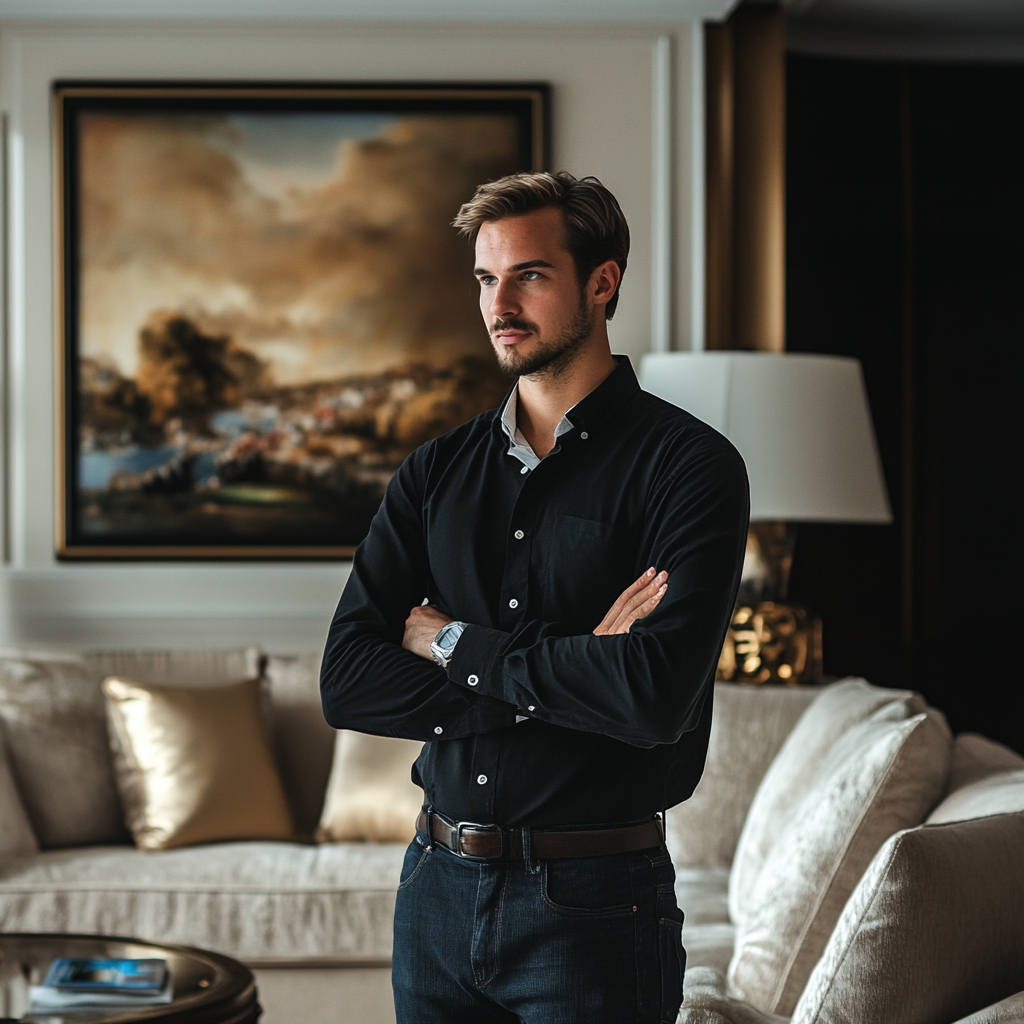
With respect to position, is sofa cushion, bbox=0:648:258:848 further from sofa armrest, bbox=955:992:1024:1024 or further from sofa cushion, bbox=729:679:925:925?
sofa armrest, bbox=955:992:1024:1024

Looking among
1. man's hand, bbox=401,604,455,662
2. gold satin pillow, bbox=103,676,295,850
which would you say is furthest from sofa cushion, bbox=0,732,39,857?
man's hand, bbox=401,604,455,662

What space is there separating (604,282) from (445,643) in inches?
19.6

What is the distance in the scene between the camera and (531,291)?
4.84 ft

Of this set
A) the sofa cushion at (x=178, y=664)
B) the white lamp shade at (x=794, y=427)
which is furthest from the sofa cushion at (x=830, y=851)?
the sofa cushion at (x=178, y=664)

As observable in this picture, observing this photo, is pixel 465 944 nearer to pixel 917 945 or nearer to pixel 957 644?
pixel 917 945

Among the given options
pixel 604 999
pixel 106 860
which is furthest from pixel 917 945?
pixel 106 860

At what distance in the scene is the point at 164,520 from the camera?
3680 millimetres

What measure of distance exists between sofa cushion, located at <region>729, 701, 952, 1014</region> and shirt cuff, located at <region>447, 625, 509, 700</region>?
86 cm

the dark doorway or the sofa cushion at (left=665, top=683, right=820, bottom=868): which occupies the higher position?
the dark doorway

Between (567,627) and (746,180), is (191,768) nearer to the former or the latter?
(567,627)

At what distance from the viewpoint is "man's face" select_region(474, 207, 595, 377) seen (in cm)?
147

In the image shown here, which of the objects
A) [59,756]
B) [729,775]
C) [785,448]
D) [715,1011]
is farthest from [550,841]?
[59,756]

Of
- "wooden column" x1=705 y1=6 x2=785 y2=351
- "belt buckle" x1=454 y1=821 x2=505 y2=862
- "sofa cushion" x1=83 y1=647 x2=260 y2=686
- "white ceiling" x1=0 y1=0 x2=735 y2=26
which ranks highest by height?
"white ceiling" x1=0 y1=0 x2=735 y2=26

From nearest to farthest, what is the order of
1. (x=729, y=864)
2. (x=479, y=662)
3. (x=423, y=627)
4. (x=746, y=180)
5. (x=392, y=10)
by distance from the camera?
1. (x=479, y=662)
2. (x=423, y=627)
3. (x=729, y=864)
4. (x=392, y=10)
5. (x=746, y=180)
